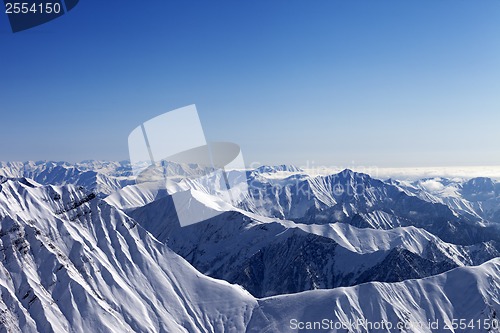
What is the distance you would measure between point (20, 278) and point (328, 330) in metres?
127

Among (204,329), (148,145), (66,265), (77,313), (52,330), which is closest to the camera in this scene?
(148,145)

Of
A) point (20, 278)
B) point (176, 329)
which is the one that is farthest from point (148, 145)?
point (176, 329)

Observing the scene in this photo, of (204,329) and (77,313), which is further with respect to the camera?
(204,329)

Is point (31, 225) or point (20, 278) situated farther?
point (31, 225)

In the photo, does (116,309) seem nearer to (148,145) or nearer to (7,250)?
(7,250)

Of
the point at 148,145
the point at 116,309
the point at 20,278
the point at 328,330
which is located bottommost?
the point at 328,330

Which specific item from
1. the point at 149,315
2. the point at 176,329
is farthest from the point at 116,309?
the point at 176,329

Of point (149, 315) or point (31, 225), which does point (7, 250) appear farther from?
point (149, 315)

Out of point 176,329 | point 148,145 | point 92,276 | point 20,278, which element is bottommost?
point 176,329

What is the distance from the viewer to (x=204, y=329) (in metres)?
199

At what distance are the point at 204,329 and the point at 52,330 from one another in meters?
65.9

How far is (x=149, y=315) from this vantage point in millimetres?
195125

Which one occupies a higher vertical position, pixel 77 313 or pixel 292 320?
pixel 77 313

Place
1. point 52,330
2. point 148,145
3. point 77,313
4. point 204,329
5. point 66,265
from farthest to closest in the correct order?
point 204,329 < point 66,265 < point 77,313 < point 52,330 < point 148,145
